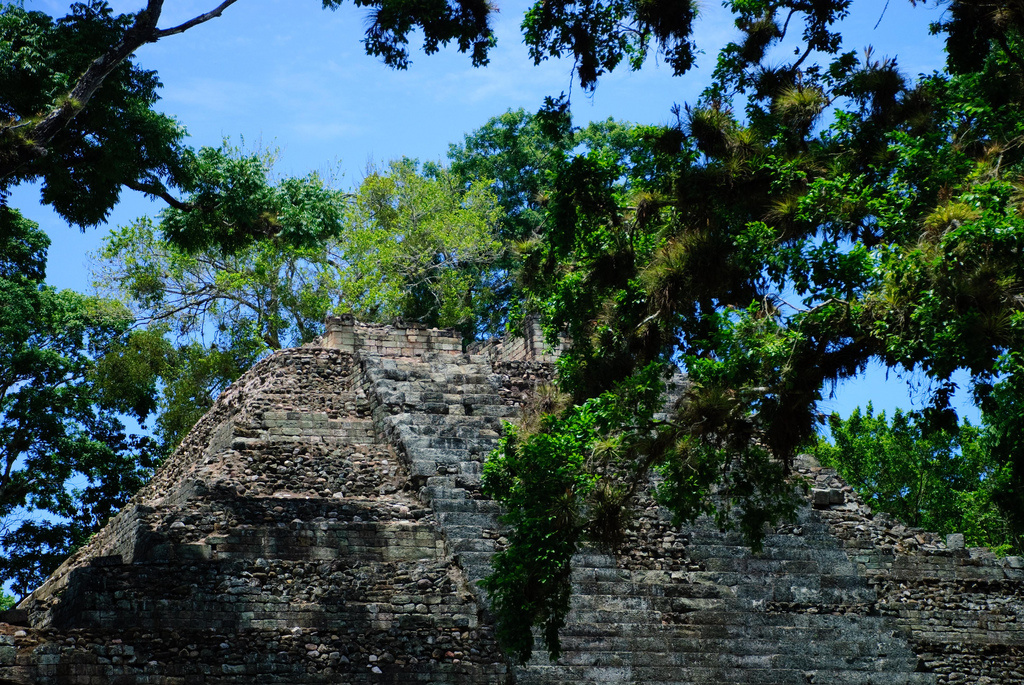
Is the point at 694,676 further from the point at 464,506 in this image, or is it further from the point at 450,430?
the point at 450,430

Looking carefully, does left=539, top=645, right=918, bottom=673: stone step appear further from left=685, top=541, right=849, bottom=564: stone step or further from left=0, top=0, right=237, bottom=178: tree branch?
left=0, top=0, right=237, bottom=178: tree branch

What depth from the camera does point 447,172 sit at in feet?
102

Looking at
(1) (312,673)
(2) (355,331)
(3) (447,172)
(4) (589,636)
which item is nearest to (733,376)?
(4) (589,636)

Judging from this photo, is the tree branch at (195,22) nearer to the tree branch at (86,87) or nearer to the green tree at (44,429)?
the tree branch at (86,87)

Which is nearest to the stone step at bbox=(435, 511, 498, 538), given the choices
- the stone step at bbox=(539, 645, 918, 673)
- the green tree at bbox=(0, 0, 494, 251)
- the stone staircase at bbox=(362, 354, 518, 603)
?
the stone staircase at bbox=(362, 354, 518, 603)

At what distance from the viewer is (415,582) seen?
37.8 ft

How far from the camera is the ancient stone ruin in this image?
1035cm

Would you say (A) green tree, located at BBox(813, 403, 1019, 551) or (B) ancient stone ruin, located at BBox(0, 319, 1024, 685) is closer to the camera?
(B) ancient stone ruin, located at BBox(0, 319, 1024, 685)

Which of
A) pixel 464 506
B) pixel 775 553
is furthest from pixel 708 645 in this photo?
pixel 464 506

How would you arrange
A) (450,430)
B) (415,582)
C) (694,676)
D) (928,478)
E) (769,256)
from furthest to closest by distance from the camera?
(928,478) → (450,430) → (415,582) → (694,676) → (769,256)

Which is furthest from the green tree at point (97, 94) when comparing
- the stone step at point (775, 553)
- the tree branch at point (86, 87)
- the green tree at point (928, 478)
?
the green tree at point (928, 478)

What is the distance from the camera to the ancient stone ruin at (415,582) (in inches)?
408

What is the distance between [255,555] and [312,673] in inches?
77.4

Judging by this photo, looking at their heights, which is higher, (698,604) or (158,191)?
(158,191)
